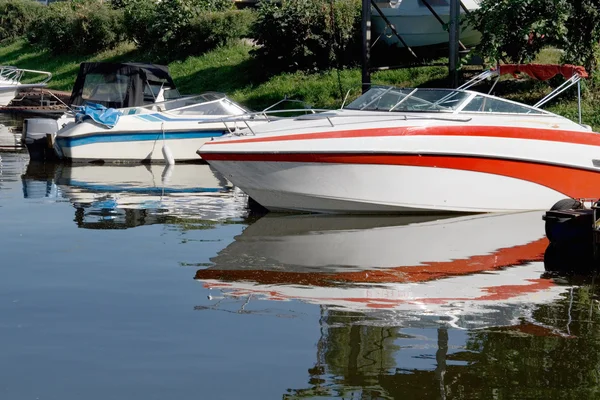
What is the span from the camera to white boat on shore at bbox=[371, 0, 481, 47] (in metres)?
23.1

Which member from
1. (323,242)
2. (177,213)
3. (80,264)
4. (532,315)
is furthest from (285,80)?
(532,315)

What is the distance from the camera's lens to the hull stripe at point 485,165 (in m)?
12.4

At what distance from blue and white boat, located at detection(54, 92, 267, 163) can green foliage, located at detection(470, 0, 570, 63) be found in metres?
4.84

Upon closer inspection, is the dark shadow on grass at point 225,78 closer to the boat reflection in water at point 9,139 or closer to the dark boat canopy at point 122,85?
the boat reflection in water at point 9,139

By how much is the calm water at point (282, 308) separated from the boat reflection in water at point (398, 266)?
28 millimetres

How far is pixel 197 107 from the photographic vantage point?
1892cm

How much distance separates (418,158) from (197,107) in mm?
7498

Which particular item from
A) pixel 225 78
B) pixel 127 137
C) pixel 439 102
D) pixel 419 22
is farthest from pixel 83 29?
pixel 439 102

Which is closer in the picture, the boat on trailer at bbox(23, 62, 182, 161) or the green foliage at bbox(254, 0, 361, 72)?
the boat on trailer at bbox(23, 62, 182, 161)

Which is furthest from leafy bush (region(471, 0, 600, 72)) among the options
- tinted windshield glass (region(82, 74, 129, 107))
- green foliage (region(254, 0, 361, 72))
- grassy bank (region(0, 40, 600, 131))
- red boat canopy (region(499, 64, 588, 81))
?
tinted windshield glass (region(82, 74, 129, 107))

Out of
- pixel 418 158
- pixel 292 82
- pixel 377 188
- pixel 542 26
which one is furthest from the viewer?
pixel 292 82

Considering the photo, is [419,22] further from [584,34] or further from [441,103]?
[441,103]

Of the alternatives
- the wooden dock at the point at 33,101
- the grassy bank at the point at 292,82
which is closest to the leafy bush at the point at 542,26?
the grassy bank at the point at 292,82

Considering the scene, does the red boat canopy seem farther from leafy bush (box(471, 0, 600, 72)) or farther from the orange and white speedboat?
leafy bush (box(471, 0, 600, 72))
